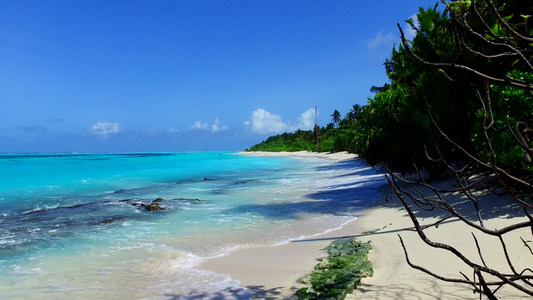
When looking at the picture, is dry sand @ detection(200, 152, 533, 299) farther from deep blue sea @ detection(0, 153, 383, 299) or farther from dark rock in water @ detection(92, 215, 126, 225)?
dark rock in water @ detection(92, 215, 126, 225)

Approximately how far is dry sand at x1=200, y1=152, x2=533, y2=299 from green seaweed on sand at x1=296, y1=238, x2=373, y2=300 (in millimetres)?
130

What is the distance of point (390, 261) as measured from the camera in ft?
19.2

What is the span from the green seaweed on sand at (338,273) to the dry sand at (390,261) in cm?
13

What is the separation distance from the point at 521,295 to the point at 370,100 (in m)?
11.7

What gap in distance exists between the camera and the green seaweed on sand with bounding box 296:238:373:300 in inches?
187

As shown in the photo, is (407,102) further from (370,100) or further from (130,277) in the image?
(130,277)

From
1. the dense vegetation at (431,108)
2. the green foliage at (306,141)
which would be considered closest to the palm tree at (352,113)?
the green foliage at (306,141)

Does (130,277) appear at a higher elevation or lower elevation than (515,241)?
lower

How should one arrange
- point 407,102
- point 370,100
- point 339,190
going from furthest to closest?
1. point 339,190
2. point 370,100
3. point 407,102

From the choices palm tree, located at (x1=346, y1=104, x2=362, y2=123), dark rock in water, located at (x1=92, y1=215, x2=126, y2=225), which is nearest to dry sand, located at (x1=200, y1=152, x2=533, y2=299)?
dark rock in water, located at (x1=92, y1=215, x2=126, y2=225)

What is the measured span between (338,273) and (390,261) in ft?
3.39

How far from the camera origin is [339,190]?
1708 centimetres

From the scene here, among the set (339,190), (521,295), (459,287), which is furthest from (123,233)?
(339,190)

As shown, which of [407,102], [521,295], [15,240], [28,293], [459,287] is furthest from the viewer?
[407,102]
